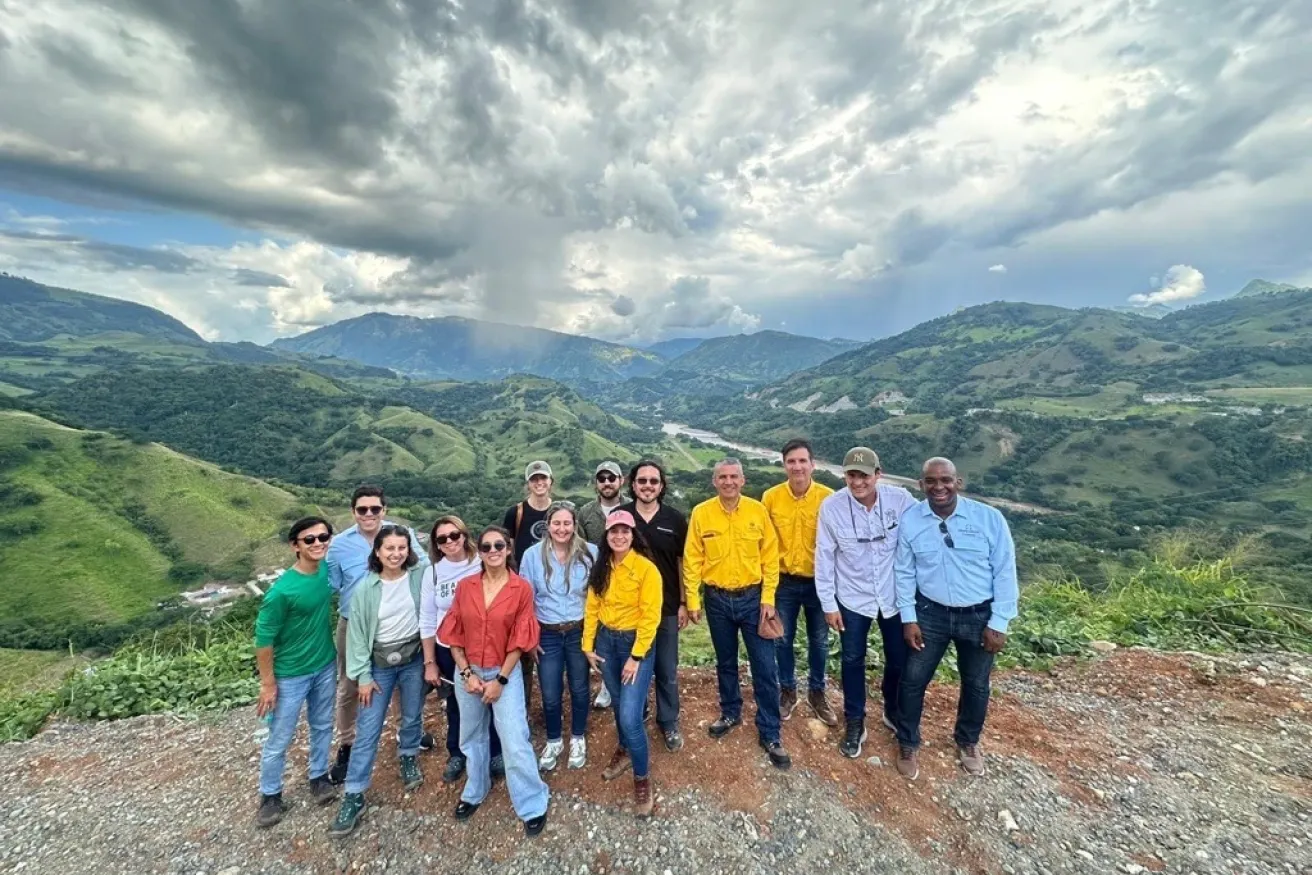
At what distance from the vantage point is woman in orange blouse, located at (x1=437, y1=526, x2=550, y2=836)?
426 centimetres

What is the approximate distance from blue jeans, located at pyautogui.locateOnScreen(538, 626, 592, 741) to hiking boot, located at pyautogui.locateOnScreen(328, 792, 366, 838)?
159 centimetres

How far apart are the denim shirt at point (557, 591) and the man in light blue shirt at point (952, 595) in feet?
9.22

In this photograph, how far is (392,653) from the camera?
454cm

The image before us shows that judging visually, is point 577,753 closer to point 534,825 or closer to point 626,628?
point 534,825

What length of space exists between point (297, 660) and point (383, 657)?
0.69 meters

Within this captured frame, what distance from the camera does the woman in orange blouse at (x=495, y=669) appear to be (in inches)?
168

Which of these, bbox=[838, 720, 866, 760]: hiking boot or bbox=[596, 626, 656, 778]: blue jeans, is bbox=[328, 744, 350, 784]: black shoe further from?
bbox=[838, 720, 866, 760]: hiking boot

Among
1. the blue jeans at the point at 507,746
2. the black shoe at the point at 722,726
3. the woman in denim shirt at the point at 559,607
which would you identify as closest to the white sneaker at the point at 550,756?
the woman in denim shirt at the point at 559,607

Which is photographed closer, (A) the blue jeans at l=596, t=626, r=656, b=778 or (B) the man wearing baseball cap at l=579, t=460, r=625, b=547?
(A) the blue jeans at l=596, t=626, r=656, b=778

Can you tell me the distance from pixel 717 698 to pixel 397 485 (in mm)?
123056

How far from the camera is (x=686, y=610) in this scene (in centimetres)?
488

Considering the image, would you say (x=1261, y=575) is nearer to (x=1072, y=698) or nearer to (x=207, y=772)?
(x=1072, y=698)

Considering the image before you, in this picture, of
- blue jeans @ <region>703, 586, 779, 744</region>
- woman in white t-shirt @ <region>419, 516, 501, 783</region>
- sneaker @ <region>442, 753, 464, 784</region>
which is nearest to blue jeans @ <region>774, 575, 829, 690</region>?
blue jeans @ <region>703, 586, 779, 744</region>

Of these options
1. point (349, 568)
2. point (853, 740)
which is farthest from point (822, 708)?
point (349, 568)
